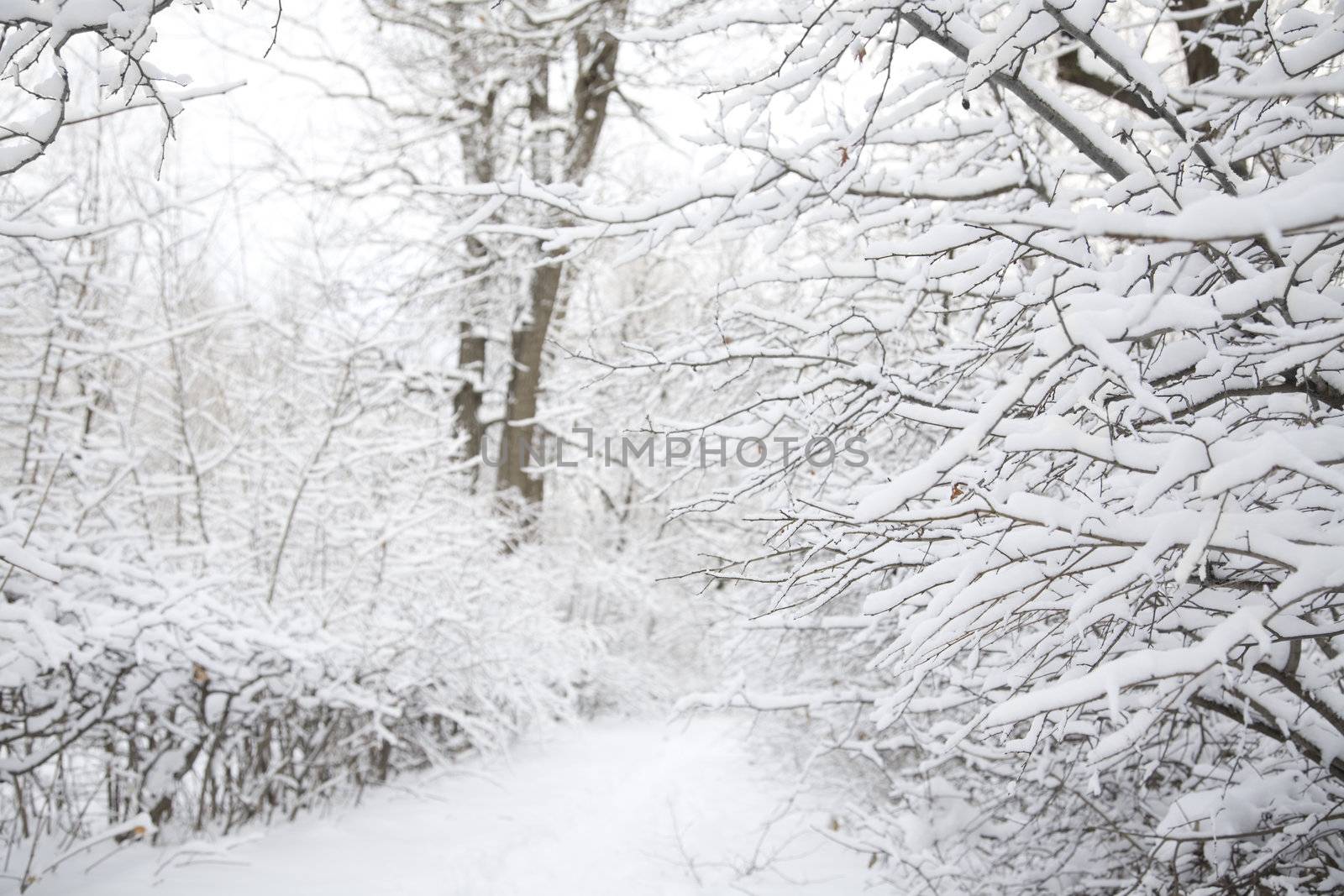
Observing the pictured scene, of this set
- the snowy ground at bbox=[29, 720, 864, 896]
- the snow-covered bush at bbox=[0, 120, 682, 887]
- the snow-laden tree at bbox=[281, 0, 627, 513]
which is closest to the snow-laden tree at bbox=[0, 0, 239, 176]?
the snow-covered bush at bbox=[0, 120, 682, 887]

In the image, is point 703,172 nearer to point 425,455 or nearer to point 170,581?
point 170,581

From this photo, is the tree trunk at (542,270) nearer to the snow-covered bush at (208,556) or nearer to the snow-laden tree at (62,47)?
the snow-covered bush at (208,556)

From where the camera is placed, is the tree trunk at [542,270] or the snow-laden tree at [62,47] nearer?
the snow-laden tree at [62,47]

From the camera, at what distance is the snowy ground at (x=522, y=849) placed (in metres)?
3.15

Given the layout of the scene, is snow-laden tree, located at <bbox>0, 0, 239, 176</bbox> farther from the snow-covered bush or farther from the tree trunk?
the tree trunk

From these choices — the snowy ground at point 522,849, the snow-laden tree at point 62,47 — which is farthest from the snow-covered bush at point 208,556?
the snow-laden tree at point 62,47

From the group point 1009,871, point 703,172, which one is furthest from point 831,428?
point 1009,871

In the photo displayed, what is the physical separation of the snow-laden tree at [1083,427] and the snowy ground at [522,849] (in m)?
1.19

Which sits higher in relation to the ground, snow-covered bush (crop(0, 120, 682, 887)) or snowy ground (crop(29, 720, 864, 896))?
snow-covered bush (crop(0, 120, 682, 887))

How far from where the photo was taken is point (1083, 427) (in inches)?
73.4

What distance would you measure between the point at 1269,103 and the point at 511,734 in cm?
694

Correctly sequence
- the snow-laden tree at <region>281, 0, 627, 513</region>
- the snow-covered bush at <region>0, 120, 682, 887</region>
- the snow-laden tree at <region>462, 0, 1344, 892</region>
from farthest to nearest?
the snow-laden tree at <region>281, 0, 627, 513</region>, the snow-covered bush at <region>0, 120, 682, 887</region>, the snow-laden tree at <region>462, 0, 1344, 892</region>

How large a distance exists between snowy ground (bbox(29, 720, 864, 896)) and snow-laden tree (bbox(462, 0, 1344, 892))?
47.0 inches

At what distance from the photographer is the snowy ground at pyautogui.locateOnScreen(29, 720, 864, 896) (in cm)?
315
